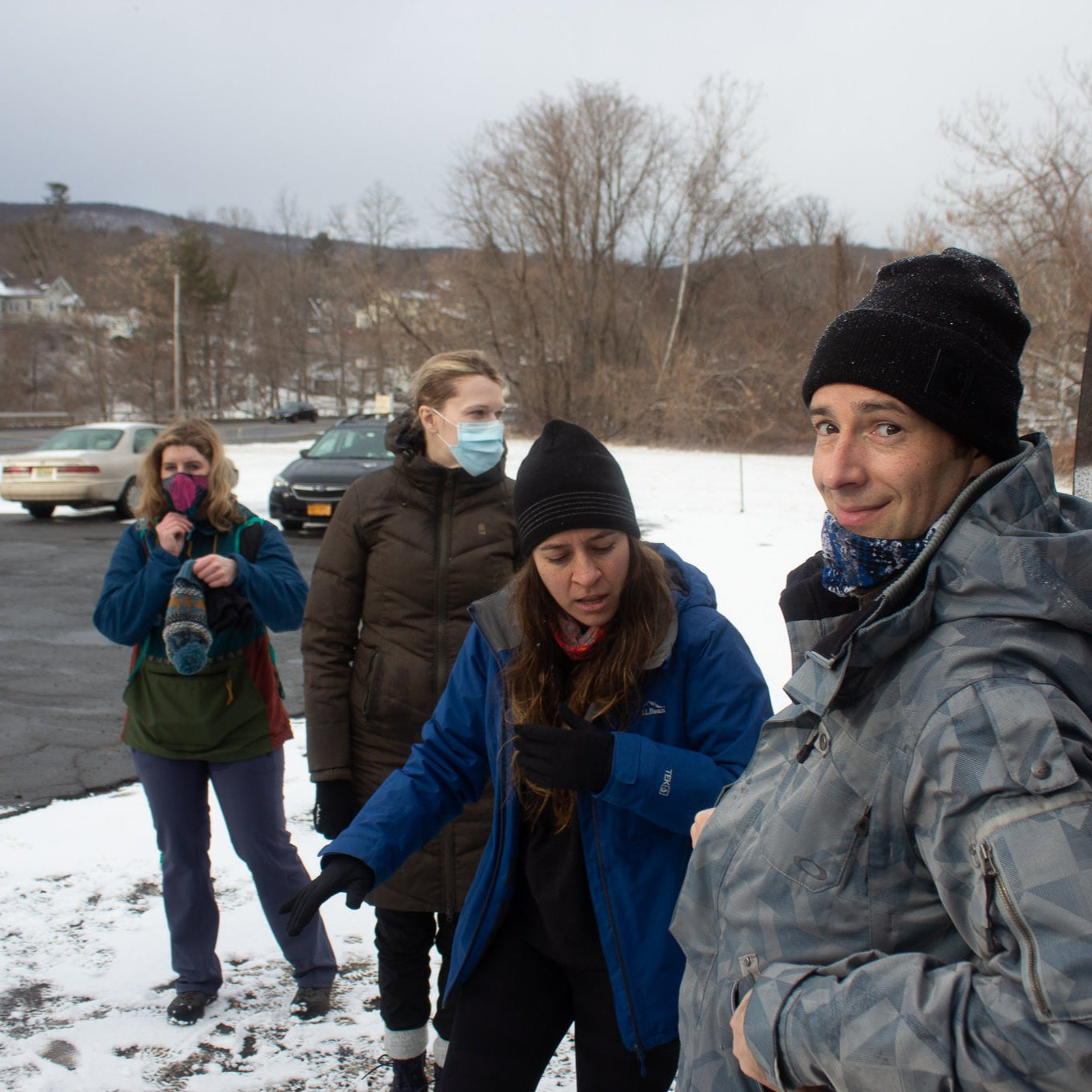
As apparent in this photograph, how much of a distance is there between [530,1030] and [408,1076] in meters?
1.02

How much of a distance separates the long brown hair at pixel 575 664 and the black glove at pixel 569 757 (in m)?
0.11

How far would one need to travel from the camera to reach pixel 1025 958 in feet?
3.15

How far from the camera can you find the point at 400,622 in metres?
2.99

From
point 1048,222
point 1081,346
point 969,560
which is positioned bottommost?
point 969,560

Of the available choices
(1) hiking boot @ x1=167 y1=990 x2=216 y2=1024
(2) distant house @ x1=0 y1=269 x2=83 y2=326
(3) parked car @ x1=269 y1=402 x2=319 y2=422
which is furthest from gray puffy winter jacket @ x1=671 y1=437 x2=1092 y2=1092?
(2) distant house @ x1=0 y1=269 x2=83 y2=326

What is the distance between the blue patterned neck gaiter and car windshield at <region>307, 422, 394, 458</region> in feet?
46.9

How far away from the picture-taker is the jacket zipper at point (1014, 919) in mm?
950

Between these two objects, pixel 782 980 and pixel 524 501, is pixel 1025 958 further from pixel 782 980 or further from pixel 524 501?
pixel 524 501

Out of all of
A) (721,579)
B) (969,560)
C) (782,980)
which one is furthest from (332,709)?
(721,579)

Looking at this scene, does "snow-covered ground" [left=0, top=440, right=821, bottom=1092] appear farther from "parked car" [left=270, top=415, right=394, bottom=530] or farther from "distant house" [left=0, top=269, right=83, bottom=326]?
"distant house" [left=0, top=269, right=83, bottom=326]

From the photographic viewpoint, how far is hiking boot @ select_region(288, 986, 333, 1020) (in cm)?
327

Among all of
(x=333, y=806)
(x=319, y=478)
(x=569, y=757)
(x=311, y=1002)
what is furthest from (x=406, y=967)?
(x=319, y=478)

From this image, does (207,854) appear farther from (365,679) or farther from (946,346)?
(946,346)

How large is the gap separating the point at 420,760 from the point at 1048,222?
63.2 feet
